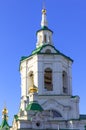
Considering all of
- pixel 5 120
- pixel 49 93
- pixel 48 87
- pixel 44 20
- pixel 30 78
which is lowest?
pixel 5 120

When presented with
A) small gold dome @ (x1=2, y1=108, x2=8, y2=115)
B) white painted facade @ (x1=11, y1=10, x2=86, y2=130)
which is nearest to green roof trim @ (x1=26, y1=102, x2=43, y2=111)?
white painted facade @ (x1=11, y1=10, x2=86, y2=130)

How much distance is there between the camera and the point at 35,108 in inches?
1641

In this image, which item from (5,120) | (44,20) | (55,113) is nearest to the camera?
(55,113)

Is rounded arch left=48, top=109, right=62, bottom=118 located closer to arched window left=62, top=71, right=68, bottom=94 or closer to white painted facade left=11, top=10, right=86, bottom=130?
white painted facade left=11, top=10, right=86, bottom=130

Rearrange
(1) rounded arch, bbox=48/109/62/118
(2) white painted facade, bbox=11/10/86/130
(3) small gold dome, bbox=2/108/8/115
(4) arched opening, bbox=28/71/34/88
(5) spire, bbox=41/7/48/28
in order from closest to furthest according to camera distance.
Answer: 1. (2) white painted facade, bbox=11/10/86/130
2. (1) rounded arch, bbox=48/109/62/118
3. (4) arched opening, bbox=28/71/34/88
4. (5) spire, bbox=41/7/48/28
5. (3) small gold dome, bbox=2/108/8/115

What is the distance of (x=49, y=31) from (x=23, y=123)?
437 inches

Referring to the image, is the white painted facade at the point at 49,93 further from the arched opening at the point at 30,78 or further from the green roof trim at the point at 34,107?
the green roof trim at the point at 34,107

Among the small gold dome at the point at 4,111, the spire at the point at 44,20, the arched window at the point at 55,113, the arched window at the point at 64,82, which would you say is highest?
the spire at the point at 44,20

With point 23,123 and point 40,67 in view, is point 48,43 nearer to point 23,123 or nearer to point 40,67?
point 40,67

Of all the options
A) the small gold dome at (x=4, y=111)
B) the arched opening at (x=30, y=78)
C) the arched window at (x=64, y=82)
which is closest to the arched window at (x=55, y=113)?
the arched window at (x=64, y=82)

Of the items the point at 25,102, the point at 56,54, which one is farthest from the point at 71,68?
the point at 25,102

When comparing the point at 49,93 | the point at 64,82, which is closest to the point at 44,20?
the point at 64,82

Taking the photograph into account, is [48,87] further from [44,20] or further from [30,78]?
[44,20]

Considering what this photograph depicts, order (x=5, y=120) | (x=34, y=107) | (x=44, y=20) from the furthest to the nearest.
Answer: (x=5, y=120)
(x=44, y=20)
(x=34, y=107)
